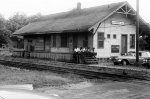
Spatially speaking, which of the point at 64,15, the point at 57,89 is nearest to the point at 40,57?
the point at 64,15

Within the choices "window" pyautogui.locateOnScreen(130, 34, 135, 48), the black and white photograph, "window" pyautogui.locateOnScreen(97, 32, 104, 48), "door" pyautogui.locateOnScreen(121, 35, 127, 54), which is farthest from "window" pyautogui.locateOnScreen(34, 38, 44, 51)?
"window" pyautogui.locateOnScreen(130, 34, 135, 48)

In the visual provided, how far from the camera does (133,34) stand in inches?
1171

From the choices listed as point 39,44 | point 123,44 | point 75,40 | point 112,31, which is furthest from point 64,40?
point 123,44

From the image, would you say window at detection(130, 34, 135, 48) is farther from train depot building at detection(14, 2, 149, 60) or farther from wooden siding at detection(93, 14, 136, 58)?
wooden siding at detection(93, 14, 136, 58)

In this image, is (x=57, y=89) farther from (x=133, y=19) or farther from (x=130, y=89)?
(x=133, y=19)

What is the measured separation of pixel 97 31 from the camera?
26875mm

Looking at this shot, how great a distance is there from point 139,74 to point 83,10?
17.3 m

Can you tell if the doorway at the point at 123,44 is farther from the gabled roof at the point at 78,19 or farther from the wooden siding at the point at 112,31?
the gabled roof at the point at 78,19

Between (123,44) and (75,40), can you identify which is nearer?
(75,40)

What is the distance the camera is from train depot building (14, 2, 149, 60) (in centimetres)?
2653

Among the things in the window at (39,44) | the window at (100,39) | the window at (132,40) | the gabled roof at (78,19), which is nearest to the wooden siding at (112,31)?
the window at (100,39)

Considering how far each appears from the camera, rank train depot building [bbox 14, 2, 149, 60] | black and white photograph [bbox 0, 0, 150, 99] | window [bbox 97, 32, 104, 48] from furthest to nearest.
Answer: window [bbox 97, 32, 104, 48], train depot building [bbox 14, 2, 149, 60], black and white photograph [bbox 0, 0, 150, 99]

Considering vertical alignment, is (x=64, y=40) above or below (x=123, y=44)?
above

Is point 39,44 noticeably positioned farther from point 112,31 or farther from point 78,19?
point 112,31
